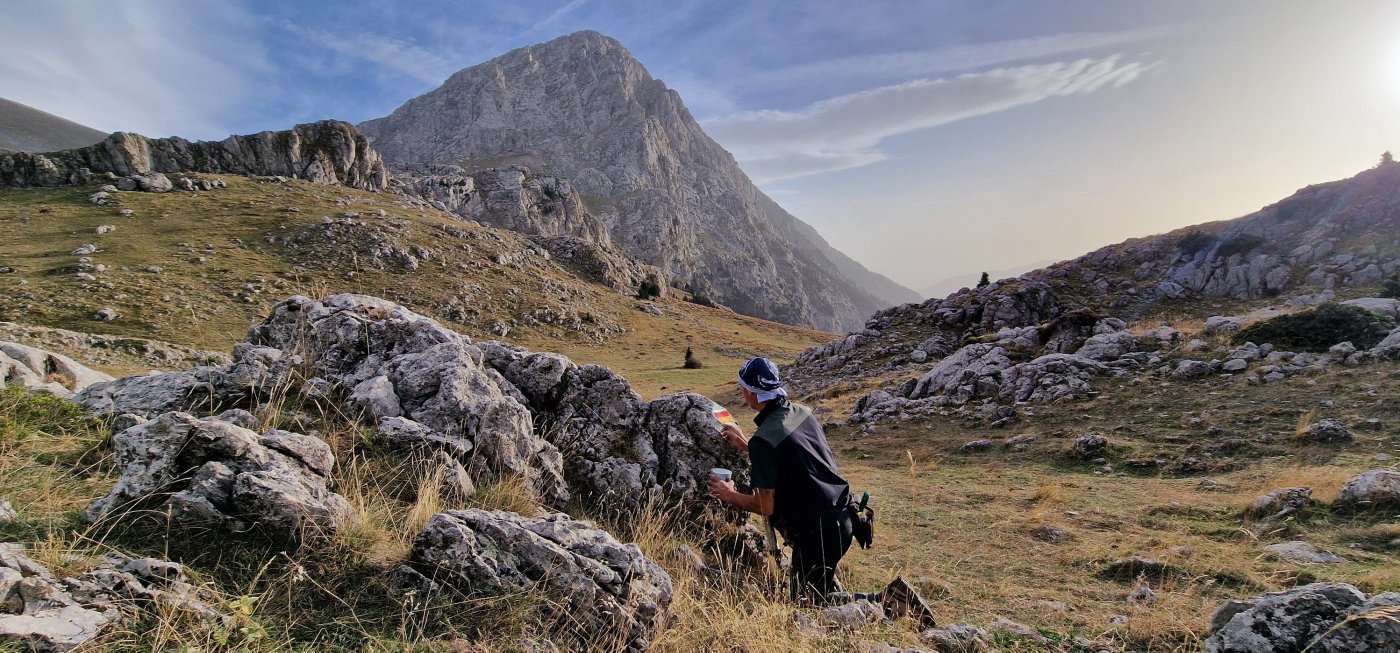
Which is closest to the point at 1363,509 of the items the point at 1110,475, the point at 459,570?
the point at 1110,475

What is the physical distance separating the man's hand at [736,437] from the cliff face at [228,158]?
74235 mm

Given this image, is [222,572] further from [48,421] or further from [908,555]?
[908,555]

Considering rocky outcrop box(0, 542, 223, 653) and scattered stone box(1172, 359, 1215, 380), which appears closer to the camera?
rocky outcrop box(0, 542, 223, 653)

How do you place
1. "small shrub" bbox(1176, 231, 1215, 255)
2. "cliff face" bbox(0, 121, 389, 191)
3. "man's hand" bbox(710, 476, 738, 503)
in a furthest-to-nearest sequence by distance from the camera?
"cliff face" bbox(0, 121, 389, 191)
"small shrub" bbox(1176, 231, 1215, 255)
"man's hand" bbox(710, 476, 738, 503)

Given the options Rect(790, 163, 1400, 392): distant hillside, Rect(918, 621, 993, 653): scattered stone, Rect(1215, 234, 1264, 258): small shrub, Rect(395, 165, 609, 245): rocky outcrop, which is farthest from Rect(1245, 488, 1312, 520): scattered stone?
Rect(395, 165, 609, 245): rocky outcrop

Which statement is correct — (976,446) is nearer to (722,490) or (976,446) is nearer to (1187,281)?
(722,490)

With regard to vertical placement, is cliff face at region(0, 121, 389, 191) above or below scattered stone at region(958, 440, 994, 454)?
above

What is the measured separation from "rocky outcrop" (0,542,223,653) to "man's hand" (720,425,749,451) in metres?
4.64

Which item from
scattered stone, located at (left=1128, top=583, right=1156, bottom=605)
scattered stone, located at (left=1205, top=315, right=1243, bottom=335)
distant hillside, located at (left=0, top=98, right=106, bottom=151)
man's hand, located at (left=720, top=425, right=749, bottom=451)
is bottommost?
scattered stone, located at (left=1128, top=583, right=1156, bottom=605)

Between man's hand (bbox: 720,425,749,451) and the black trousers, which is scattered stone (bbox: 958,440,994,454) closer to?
man's hand (bbox: 720,425,749,451)

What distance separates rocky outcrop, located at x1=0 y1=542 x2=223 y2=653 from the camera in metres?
2.25

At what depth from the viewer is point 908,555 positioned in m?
7.68

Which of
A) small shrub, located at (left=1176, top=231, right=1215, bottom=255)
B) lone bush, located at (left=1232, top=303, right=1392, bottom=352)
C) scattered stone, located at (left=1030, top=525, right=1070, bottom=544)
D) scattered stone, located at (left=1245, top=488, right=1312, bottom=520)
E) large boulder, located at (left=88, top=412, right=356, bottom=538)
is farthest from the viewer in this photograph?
small shrub, located at (left=1176, top=231, right=1215, bottom=255)

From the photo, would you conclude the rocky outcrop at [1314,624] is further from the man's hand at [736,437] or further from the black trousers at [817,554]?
the man's hand at [736,437]
